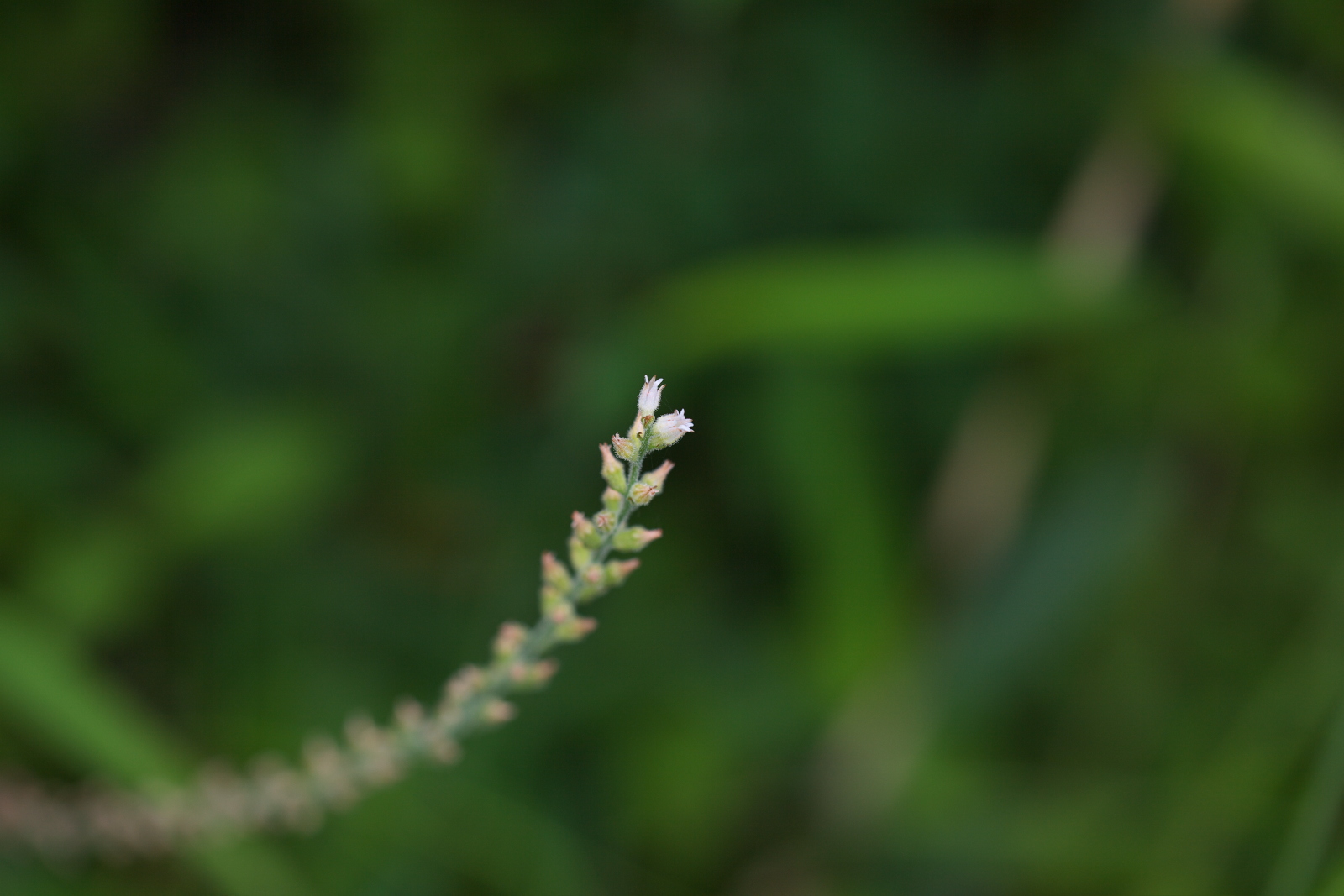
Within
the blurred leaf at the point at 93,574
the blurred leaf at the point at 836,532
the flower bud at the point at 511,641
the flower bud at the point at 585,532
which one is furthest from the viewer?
the blurred leaf at the point at 836,532

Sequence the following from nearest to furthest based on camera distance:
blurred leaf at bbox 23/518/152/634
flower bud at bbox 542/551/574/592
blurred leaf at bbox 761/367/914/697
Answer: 1. flower bud at bbox 542/551/574/592
2. blurred leaf at bbox 23/518/152/634
3. blurred leaf at bbox 761/367/914/697

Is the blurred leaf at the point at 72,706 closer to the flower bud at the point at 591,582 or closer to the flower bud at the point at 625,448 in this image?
the flower bud at the point at 591,582

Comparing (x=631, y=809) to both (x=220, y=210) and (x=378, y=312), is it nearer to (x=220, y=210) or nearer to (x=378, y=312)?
(x=378, y=312)


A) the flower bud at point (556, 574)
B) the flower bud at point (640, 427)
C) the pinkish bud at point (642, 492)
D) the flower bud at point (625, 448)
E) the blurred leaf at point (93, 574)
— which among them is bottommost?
the pinkish bud at point (642, 492)

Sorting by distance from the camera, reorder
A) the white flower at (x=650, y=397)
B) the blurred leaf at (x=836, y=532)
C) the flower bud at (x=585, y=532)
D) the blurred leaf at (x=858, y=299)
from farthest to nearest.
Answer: the blurred leaf at (x=836, y=532) → the blurred leaf at (x=858, y=299) → the flower bud at (x=585, y=532) → the white flower at (x=650, y=397)

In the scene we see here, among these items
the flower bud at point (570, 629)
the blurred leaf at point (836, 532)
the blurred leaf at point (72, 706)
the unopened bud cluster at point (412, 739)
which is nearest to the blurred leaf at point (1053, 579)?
the blurred leaf at point (836, 532)

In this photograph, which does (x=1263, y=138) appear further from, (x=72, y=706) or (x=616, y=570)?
(x=72, y=706)

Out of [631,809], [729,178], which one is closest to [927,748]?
[631,809]

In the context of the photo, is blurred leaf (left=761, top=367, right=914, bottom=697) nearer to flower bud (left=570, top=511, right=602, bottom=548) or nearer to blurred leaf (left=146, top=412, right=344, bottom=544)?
blurred leaf (left=146, top=412, right=344, bottom=544)

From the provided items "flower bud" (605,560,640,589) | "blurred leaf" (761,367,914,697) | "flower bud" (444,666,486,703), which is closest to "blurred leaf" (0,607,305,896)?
"flower bud" (444,666,486,703)
